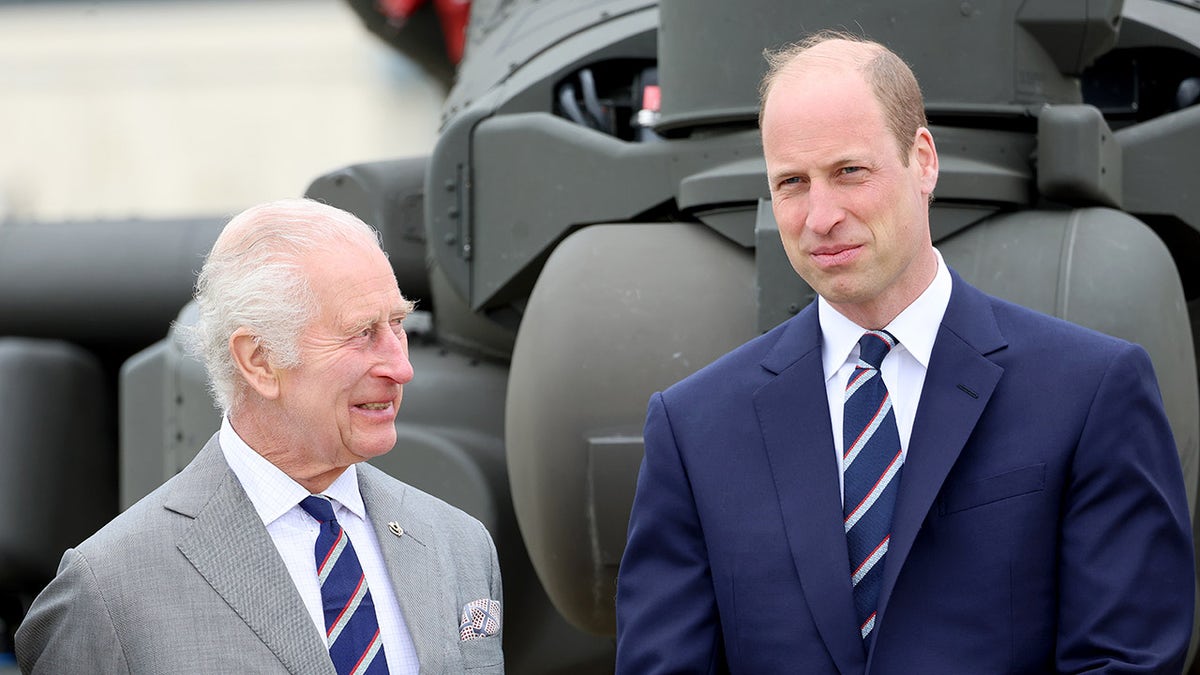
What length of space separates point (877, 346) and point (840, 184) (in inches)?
9.8

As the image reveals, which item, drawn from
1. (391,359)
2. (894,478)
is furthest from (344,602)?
(894,478)

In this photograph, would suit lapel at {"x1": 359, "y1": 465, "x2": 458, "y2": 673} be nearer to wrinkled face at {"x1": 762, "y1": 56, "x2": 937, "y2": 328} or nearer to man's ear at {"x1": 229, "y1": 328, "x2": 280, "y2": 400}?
man's ear at {"x1": 229, "y1": 328, "x2": 280, "y2": 400}

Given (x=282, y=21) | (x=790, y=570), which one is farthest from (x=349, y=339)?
(x=282, y=21)

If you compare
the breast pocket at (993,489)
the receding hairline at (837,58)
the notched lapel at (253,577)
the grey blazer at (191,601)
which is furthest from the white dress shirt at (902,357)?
the notched lapel at (253,577)

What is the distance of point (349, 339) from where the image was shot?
254 cm

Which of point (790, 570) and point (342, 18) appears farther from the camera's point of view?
point (342, 18)

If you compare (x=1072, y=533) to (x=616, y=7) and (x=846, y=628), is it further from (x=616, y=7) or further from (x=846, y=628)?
(x=616, y=7)

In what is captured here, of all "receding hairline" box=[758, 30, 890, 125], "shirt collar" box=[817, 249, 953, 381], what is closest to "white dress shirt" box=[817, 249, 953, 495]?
"shirt collar" box=[817, 249, 953, 381]

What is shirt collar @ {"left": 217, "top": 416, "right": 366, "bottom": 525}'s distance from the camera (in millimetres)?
2539

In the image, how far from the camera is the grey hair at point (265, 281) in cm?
250

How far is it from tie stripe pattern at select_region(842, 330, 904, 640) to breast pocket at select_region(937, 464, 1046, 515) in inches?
3.1

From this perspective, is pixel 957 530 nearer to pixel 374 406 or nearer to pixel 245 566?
pixel 374 406

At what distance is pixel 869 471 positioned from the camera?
2.62 metres

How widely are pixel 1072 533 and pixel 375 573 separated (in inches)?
38.2
